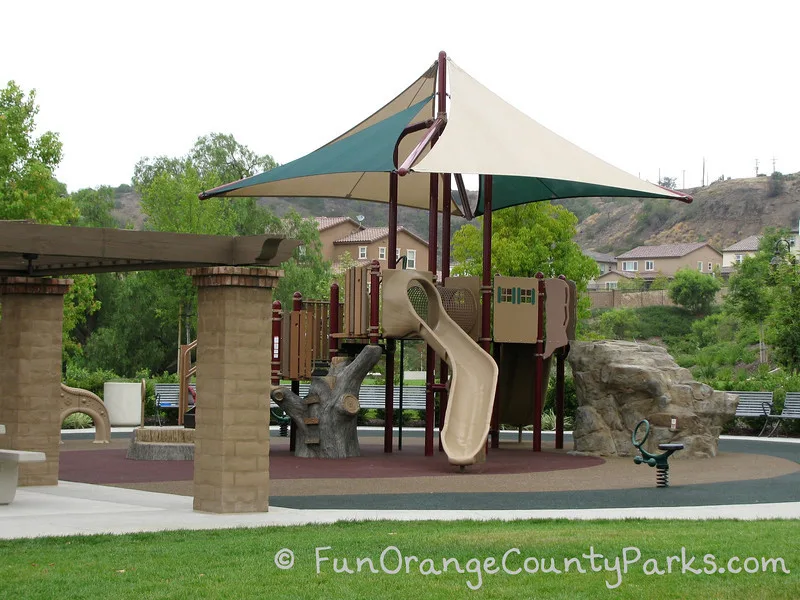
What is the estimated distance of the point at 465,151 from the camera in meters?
18.6

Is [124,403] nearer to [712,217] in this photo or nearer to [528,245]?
[528,245]

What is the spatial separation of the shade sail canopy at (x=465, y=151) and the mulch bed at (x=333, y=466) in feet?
14.7

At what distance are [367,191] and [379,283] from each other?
21.9 ft

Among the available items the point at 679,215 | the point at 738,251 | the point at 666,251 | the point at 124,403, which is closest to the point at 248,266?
the point at 124,403

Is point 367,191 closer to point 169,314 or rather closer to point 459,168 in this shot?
point 459,168

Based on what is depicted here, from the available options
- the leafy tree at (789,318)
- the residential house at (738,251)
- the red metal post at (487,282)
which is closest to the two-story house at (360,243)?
the residential house at (738,251)

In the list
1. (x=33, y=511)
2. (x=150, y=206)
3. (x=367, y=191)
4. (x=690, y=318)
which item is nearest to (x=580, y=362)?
(x=367, y=191)

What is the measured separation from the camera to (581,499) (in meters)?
13.9

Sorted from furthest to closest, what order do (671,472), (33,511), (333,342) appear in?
(333,342), (671,472), (33,511)

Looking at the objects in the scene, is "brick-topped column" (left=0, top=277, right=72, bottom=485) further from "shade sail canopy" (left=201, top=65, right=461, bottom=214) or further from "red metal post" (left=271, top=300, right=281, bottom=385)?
"shade sail canopy" (left=201, top=65, right=461, bottom=214)

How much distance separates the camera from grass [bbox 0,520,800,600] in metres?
7.60

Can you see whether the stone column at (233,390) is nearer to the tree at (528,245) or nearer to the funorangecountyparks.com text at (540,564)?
the funorangecountyparks.com text at (540,564)

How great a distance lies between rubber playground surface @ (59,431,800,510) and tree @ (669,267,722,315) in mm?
69286

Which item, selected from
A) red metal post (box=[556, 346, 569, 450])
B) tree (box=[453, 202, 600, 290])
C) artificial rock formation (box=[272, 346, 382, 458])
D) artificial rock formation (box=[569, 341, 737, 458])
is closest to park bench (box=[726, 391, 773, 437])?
red metal post (box=[556, 346, 569, 450])
